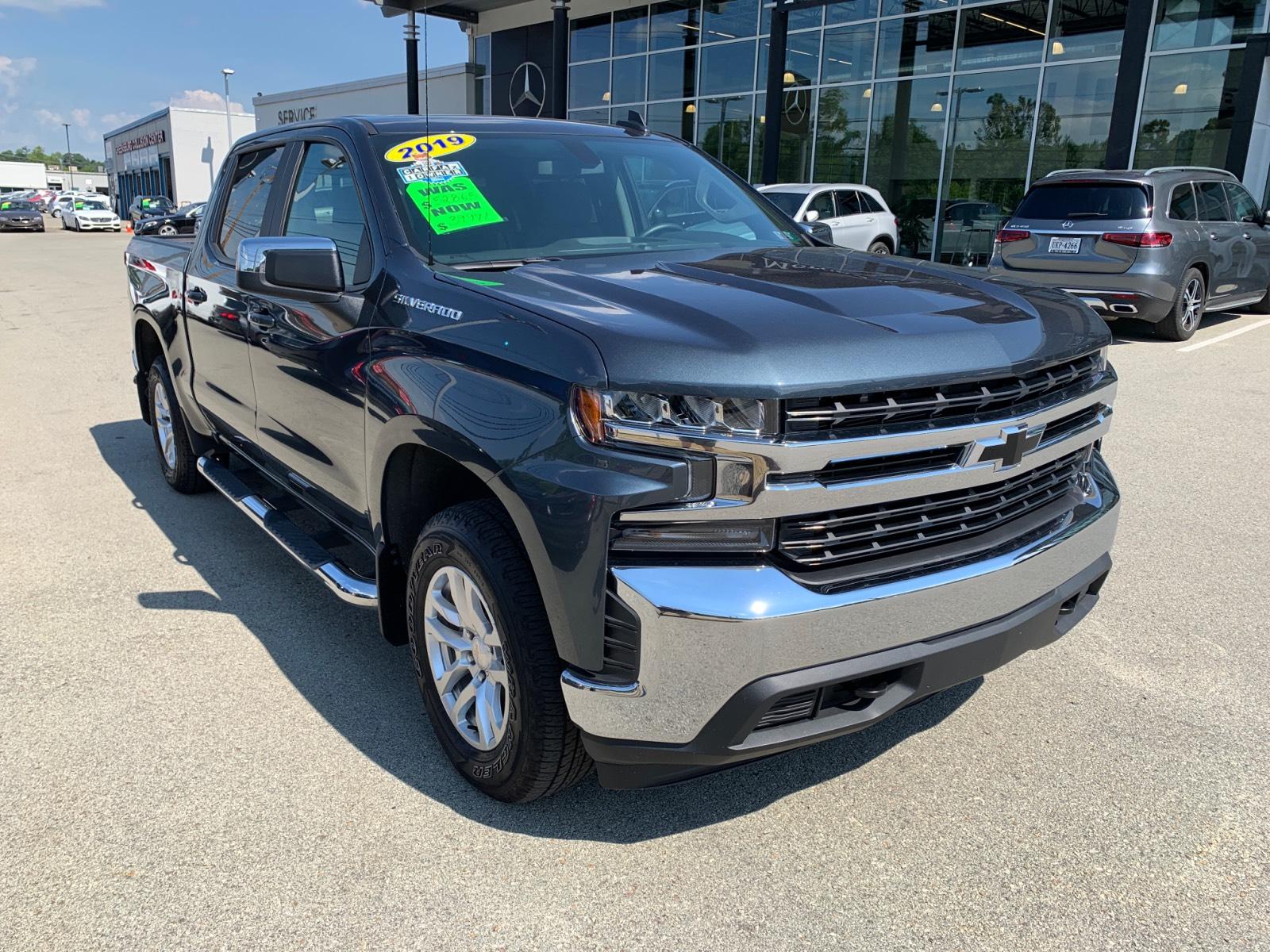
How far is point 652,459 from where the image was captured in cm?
215

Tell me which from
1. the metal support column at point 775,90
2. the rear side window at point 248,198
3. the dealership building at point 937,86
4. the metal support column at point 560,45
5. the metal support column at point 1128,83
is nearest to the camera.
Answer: the rear side window at point 248,198

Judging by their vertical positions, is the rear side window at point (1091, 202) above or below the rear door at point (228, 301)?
above

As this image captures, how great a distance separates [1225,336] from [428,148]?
437 inches

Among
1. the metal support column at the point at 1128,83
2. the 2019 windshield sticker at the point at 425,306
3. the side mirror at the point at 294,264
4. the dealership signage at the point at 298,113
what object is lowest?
the 2019 windshield sticker at the point at 425,306

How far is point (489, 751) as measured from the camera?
267cm

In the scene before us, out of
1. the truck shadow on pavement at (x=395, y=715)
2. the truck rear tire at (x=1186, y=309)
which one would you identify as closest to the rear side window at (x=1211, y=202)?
the truck rear tire at (x=1186, y=309)

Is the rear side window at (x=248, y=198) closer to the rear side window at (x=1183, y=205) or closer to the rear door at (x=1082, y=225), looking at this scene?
the rear door at (x=1082, y=225)

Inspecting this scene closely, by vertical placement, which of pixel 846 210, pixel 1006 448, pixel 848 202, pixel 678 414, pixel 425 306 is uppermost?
pixel 848 202

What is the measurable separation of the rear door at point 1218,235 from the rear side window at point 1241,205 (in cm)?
16

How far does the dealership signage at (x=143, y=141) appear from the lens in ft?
208

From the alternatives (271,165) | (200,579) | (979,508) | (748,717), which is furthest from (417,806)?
(271,165)

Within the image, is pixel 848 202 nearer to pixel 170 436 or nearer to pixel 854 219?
pixel 854 219

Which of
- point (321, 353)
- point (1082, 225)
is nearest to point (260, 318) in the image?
point (321, 353)

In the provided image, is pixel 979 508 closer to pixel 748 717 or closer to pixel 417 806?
pixel 748 717
